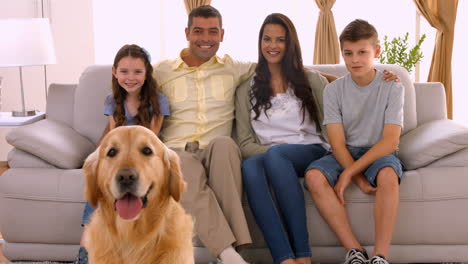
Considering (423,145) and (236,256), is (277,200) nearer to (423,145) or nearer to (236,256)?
(236,256)

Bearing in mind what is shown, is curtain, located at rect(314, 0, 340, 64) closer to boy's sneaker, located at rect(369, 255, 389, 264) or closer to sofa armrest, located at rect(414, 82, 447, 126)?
sofa armrest, located at rect(414, 82, 447, 126)

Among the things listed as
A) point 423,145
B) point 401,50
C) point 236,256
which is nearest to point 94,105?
point 236,256

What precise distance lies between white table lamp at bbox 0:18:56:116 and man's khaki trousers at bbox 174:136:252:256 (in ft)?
4.38

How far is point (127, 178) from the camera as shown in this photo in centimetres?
145

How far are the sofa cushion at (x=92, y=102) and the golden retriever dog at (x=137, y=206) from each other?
4.55 ft

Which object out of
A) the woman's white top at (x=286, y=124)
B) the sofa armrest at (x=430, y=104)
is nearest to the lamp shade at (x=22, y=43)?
the woman's white top at (x=286, y=124)

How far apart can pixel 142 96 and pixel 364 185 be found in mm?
1154

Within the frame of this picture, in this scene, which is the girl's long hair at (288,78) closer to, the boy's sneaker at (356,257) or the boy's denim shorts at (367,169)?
the boy's denim shorts at (367,169)

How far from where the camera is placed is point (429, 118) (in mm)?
3000

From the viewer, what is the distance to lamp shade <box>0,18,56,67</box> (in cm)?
316

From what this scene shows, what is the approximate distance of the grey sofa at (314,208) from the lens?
2.46 metres

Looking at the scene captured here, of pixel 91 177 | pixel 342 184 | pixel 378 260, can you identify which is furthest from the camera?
pixel 342 184

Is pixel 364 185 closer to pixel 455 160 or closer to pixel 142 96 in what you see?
pixel 455 160

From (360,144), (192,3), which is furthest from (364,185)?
(192,3)
